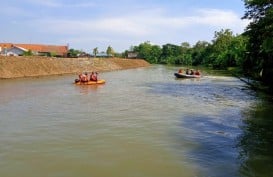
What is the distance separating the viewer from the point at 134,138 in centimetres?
1672

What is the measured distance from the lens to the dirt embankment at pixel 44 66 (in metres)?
50.5

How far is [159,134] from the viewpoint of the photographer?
690 inches

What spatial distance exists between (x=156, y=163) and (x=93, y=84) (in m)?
27.5

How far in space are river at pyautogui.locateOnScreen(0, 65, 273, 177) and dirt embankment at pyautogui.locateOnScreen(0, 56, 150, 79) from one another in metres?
23.5

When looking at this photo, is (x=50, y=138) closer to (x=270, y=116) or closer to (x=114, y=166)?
(x=114, y=166)

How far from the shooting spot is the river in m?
12.7

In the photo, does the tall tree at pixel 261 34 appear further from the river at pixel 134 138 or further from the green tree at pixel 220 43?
the green tree at pixel 220 43

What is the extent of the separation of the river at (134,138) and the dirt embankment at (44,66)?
926 inches

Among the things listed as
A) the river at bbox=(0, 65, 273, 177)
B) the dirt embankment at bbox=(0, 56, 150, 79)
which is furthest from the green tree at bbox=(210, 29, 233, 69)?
the river at bbox=(0, 65, 273, 177)

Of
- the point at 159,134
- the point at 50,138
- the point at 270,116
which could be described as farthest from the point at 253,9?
the point at 50,138

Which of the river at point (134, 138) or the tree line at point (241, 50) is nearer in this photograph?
the river at point (134, 138)

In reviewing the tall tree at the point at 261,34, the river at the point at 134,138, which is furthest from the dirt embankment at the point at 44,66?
the tall tree at the point at 261,34

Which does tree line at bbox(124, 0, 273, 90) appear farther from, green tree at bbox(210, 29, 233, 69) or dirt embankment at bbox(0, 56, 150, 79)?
dirt embankment at bbox(0, 56, 150, 79)

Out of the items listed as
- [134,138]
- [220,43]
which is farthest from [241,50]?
[134,138]
